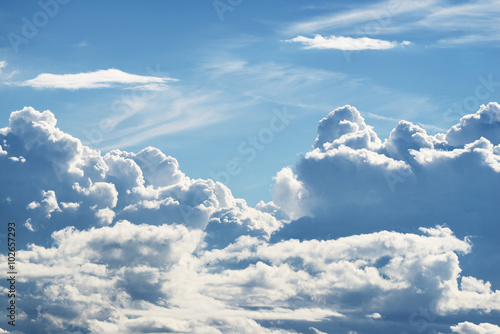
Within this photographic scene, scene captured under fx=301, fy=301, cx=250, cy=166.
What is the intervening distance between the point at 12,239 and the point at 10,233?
4235mm

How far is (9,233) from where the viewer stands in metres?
198

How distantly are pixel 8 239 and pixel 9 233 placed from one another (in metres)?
5.27

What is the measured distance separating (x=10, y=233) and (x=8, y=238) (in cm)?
566

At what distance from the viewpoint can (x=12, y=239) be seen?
199 m

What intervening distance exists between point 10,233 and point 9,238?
4.13 m

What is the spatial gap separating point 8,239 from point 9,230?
698cm

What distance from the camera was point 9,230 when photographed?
19900cm

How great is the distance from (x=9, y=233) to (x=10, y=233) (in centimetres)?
118

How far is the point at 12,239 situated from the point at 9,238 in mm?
2675

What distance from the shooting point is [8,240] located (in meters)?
195

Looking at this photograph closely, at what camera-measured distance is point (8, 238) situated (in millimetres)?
195000

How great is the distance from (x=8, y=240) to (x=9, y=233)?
539cm

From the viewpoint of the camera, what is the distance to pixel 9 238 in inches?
7751
